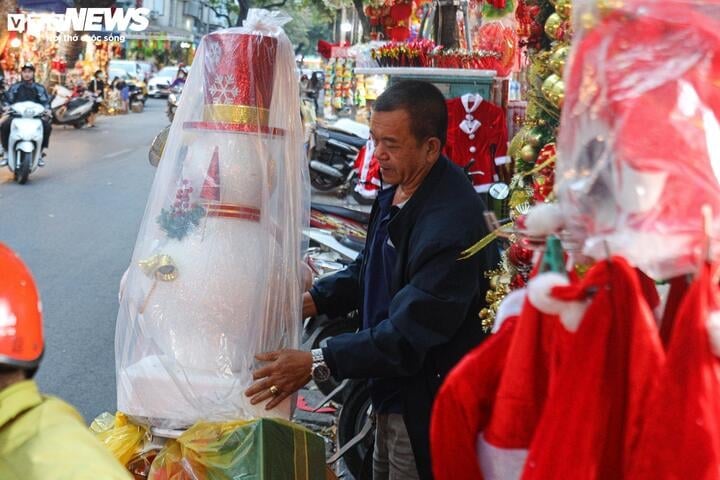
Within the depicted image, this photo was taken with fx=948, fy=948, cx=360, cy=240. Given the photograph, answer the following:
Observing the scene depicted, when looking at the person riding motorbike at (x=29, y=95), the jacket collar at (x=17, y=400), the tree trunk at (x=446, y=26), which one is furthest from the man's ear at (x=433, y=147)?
the person riding motorbike at (x=29, y=95)

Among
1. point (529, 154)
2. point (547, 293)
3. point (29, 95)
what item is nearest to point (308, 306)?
point (529, 154)

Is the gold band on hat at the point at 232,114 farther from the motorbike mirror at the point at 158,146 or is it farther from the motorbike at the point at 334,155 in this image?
the motorbike at the point at 334,155

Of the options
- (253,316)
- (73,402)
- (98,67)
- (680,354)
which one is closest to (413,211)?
(253,316)

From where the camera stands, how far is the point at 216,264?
2.82m

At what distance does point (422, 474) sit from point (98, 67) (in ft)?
114

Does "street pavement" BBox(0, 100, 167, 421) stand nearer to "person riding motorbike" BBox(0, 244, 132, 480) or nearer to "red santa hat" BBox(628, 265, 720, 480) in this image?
"person riding motorbike" BBox(0, 244, 132, 480)

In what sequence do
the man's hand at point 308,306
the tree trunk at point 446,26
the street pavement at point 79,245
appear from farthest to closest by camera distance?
the tree trunk at point 446,26 < the street pavement at point 79,245 < the man's hand at point 308,306

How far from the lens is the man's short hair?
2.83m

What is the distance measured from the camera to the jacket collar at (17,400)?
159cm

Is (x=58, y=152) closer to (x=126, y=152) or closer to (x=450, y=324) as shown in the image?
(x=126, y=152)

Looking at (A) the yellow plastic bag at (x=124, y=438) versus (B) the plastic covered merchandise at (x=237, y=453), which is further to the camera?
(A) the yellow plastic bag at (x=124, y=438)

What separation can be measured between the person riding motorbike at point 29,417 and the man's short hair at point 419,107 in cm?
139

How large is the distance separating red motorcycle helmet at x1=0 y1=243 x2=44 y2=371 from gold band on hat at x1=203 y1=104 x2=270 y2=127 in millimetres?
1220
